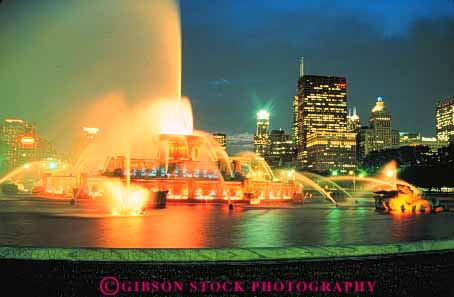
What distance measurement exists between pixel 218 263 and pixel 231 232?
384cm

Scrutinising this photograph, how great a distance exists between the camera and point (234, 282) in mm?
6613

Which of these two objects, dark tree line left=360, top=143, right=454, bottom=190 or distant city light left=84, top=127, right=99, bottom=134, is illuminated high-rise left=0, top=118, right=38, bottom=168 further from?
dark tree line left=360, top=143, right=454, bottom=190

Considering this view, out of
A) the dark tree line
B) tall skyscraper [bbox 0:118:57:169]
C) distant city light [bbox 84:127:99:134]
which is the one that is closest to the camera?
the dark tree line

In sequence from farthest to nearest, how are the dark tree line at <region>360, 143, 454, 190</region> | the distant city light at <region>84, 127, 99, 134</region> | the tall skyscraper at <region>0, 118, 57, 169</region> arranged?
the distant city light at <region>84, 127, 99, 134</region>, the tall skyscraper at <region>0, 118, 57, 169</region>, the dark tree line at <region>360, 143, 454, 190</region>

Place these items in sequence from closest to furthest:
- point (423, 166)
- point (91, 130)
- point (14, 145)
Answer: point (423, 166) < point (14, 145) < point (91, 130)

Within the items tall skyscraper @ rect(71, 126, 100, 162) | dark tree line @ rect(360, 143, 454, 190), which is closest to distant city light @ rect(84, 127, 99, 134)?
tall skyscraper @ rect(71, 126, 100, 162)

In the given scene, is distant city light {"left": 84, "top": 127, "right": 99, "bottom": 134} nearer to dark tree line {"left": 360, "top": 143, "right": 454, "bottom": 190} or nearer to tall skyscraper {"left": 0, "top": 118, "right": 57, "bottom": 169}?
tall skyscraper {"left": 0, "top": 118, "right": 57, "bottom": 169}

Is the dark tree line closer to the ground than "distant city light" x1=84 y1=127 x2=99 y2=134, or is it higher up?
closer to the ground

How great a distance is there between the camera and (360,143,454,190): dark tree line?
217 feet

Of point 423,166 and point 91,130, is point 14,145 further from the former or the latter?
point 423,166

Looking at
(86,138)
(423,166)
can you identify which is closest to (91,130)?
(86,138)

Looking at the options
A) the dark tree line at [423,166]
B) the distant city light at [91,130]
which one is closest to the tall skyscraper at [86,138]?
the distant city light at [91,130]

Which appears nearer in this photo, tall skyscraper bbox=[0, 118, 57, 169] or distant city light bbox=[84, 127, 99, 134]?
tall skyscraper bbox=[0, 118, 57, 169]

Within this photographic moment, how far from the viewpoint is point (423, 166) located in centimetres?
7250
